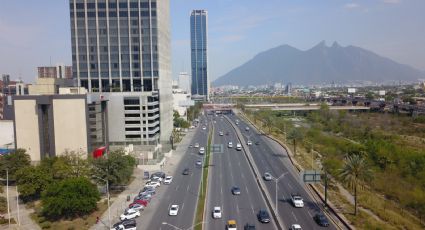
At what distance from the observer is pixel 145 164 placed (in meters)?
64.2

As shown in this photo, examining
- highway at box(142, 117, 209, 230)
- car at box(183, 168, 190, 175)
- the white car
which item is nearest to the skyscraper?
car at box(183, 168, 190, 175)

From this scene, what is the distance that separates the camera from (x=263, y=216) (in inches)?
1470

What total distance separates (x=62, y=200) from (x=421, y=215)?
3710cm

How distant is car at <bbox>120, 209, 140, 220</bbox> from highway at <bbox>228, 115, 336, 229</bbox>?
14.8m

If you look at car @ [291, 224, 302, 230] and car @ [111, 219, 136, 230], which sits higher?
car @ [291, 224, 302, 230]

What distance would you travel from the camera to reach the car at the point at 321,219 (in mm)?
35344

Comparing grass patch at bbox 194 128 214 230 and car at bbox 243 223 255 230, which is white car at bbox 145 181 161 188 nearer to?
grass patch at bbox 194 128 214 230

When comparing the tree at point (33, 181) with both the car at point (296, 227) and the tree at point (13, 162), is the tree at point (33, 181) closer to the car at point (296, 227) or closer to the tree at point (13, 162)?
the tree at point (13, 162)

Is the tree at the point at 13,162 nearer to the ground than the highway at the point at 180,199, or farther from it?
farther from it

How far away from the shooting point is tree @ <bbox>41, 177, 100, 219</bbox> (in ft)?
129

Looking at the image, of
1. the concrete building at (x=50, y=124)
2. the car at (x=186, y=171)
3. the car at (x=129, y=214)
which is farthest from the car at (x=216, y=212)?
the concrete building at (x=50, y=124)

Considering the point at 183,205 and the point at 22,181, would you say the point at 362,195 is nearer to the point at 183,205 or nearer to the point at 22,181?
the point at 183,205

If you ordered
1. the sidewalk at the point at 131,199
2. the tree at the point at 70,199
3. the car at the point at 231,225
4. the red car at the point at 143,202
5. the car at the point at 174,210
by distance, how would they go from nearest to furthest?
1. the car at the point at 231,225
2. the sidewalk at the point at 131,199
3. the tree at the point at 70,199
4. the car at the point at 174,210
5. the red car at the point at 143,202

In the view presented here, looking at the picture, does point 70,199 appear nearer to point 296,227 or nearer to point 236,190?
point 236,190
